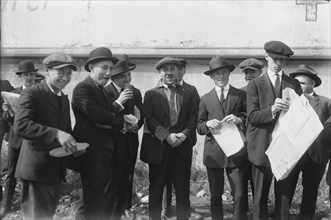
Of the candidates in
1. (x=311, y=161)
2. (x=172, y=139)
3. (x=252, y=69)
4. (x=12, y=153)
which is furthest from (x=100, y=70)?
(x=311, y=161)

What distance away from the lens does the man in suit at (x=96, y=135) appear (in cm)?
543

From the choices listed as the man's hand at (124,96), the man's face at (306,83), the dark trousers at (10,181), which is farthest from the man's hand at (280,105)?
the dark trousers at (10,181)

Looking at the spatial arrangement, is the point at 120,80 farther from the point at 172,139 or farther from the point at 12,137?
the point at 12,137

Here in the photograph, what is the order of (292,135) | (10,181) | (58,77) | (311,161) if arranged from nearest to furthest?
(58,77) → (292,135) → (311,161) → (10,181)

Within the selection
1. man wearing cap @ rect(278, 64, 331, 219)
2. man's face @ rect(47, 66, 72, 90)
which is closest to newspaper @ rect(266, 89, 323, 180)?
man wearing cap @ rect(278, 64, 331, 219)

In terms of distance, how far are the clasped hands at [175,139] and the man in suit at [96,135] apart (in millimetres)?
667

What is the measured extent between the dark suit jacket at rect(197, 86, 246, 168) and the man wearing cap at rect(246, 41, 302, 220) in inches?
9.3

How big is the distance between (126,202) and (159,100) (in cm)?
140

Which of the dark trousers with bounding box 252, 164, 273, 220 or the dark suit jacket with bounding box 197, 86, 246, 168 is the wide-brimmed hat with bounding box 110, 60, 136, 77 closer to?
the dark suit jacket with bounding box 197, 86, 246, 168

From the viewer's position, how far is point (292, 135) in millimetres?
5348

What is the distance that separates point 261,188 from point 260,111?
914mm

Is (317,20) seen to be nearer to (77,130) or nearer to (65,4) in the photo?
(65,4)

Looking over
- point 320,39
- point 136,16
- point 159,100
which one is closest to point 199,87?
point 136,16

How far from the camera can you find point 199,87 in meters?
9.15
